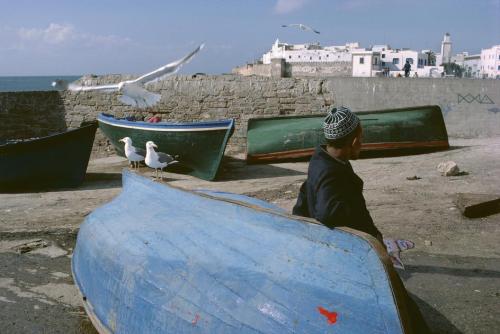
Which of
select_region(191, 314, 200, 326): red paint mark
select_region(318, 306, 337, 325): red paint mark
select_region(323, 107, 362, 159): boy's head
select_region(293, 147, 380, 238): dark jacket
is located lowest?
select_region(191, 314, 200, 326): red paint mark

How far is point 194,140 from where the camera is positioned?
9.68 m

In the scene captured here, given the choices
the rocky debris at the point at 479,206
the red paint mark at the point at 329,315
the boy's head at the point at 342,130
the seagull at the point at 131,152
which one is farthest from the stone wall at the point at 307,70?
the red paint mark at the point at 329,315

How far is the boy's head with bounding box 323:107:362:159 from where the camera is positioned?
265 cm

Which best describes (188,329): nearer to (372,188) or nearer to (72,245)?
(72,245)

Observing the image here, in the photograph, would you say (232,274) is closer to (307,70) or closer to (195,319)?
(195,319)

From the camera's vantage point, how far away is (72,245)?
5.58m

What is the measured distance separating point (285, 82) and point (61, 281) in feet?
29.5

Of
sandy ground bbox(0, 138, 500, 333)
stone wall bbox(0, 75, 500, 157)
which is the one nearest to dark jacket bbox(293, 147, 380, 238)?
sandy ground bbox(0, 138, 500, 333)

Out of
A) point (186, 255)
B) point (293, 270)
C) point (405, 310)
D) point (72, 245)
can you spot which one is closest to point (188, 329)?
point (186, 255)

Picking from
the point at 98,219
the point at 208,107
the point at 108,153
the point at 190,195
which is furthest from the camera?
the point at 108,153

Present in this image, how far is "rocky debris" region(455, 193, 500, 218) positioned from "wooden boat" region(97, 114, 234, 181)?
495 centimetres

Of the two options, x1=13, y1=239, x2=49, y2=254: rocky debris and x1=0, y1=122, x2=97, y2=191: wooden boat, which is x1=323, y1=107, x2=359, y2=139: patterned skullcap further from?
x1=0, y1=122, x2=97, y2=191: wooden boat

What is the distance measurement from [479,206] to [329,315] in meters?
4.31

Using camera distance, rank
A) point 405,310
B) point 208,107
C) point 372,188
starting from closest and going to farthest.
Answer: point 405,310, point 372,188, point 208,107
